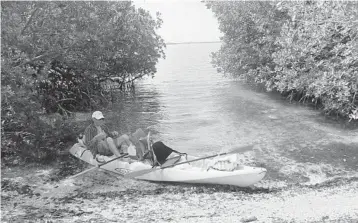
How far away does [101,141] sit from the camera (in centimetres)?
977

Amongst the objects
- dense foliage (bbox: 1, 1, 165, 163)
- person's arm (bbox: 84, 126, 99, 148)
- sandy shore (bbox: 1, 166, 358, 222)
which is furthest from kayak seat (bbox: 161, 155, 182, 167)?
dense foliage (bbox: 1, 1, 165, 163)

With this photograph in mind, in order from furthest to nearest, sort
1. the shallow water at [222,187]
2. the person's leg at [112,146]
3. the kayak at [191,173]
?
1. the person's leg at [112,146]
2. the kayak at [191,173]
3. the shallow water at [222,187]

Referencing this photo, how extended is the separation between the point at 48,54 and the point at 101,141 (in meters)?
2.79

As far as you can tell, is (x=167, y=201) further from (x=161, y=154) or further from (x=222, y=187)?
(x=161, y=154)

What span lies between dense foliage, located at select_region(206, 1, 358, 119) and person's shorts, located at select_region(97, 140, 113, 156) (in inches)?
255

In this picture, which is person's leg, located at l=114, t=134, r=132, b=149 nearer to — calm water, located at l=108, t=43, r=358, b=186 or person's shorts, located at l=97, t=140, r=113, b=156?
person's shorts, located at l=97, t=140, r=113, b=156

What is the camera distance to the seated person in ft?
31.8

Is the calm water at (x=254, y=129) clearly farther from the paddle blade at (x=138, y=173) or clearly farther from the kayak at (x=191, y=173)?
the paddle blade at (x=138, y=173)

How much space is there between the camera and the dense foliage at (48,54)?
27.8 ft

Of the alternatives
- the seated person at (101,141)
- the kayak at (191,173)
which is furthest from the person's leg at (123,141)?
the kayak at (191,173)

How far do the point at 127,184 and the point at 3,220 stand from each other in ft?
9.66

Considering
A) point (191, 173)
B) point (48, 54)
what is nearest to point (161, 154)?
point (191, 173)

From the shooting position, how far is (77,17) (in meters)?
10.4

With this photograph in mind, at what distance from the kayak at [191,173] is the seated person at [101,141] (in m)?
0.20
